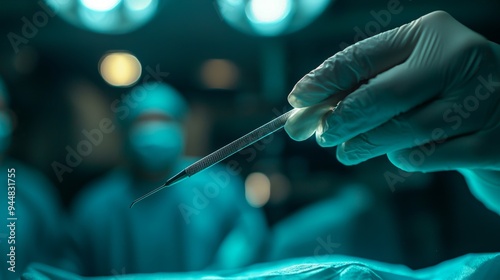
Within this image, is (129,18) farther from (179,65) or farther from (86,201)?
(86,201)

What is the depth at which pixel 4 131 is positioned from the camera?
1330 mm

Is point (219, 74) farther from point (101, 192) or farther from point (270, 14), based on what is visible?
point (101, 192)

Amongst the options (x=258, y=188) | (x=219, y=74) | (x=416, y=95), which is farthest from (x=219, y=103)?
(x=416, y=95)

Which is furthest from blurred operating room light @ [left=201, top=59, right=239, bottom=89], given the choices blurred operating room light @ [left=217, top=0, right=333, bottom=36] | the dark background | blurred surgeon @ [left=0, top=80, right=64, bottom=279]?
blurred surgeon @ [left=0, top=80, right=64, bottom=279]

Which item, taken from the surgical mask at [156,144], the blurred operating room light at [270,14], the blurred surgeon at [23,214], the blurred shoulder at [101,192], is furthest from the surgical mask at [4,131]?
the blurred operating room light at [270,14]

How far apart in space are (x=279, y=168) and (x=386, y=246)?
431 millimetres

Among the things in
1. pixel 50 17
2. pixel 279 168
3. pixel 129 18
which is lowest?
pixel 279 168

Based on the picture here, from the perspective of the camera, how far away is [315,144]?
4.54 feet

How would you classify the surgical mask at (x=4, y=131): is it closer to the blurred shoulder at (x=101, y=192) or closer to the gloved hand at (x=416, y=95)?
the blurred shoulder at (x=101, y=192)

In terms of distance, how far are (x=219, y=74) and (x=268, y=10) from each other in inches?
10.1

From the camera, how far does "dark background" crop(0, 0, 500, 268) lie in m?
1.36

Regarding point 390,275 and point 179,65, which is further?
point 179,65

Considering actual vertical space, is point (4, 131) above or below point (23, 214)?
above

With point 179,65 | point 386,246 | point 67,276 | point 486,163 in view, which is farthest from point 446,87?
point 67,276
